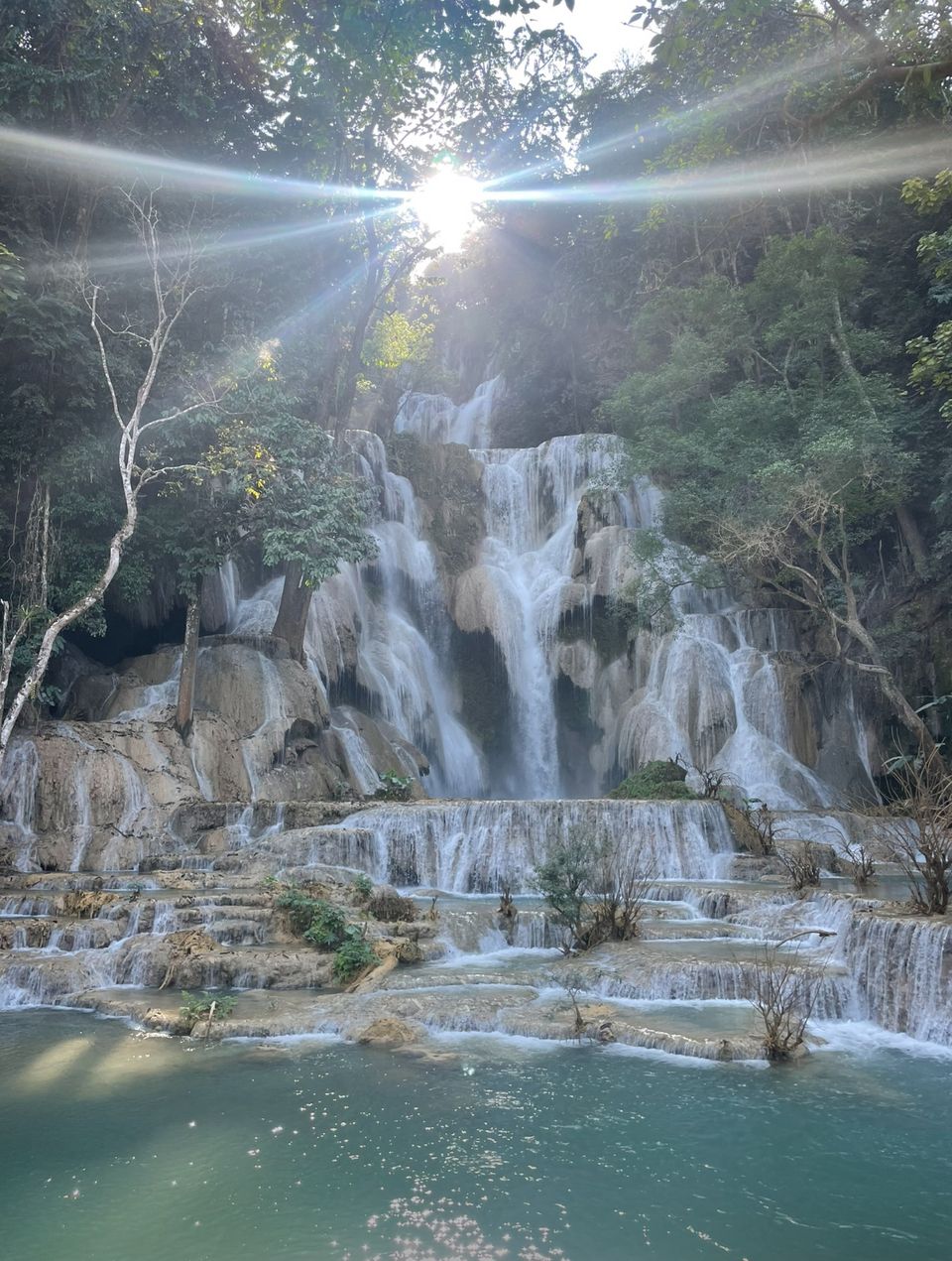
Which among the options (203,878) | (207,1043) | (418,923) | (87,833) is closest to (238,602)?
(87,833)

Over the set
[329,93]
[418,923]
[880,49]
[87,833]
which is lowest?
[418,923]

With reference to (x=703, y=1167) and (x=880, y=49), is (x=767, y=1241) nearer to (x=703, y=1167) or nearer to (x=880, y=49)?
(x=703, y=1167)

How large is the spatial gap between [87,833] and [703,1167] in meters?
13.4

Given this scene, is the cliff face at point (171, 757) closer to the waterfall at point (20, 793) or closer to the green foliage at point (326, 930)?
the waterfall at point (20, 793)

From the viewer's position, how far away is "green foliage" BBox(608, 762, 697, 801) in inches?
686

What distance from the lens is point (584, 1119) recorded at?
233 inches

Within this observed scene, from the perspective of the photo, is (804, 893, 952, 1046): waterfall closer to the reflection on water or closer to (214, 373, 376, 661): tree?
the reflection on water

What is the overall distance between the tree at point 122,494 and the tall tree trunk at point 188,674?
2079mm

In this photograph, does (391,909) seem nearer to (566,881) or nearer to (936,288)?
(566,881)

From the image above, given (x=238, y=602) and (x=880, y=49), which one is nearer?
(x=880, y=49)

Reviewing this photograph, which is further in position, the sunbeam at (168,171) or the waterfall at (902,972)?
the sunbeam at (168,171)

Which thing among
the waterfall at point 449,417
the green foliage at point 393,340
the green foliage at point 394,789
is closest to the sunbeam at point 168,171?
the green foliage at point 393,340

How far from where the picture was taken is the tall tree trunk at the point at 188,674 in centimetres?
1838

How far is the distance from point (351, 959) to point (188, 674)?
35.0 feet
